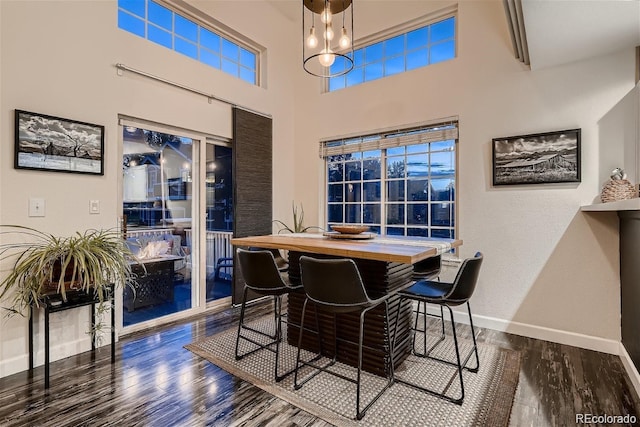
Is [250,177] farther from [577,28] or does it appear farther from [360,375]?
[577,28]

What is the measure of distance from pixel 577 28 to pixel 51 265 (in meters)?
4.24

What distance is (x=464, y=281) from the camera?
210cm

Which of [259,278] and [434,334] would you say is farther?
[434,334]

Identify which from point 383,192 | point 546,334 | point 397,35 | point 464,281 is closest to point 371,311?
point 464,281

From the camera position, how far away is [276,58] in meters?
4.74

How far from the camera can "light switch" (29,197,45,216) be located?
2.53m

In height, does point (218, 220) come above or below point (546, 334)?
above

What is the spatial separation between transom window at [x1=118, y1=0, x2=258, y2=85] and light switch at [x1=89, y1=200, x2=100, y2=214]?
68.7 inches

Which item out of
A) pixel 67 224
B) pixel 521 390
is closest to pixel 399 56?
pixel 521 390

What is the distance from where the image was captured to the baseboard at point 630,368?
2227 millimetres

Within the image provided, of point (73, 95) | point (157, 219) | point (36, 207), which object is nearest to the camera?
point (36, 207)

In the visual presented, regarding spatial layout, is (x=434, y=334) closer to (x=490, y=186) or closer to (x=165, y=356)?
(x=490, y=186)

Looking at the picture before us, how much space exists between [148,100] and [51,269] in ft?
6.00

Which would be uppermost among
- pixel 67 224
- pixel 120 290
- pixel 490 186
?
pixel 490 186
